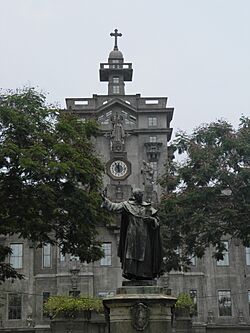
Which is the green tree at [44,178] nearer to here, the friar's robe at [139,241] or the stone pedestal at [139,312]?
the friar's robe at [139,241]

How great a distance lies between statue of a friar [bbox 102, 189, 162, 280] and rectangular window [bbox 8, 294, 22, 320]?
3501 cm

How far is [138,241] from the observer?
13.7 metres

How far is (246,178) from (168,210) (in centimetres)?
364

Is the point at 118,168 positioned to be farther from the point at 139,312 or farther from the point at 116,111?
the point at 139,312

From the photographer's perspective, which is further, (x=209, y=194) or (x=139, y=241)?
(x=209, y=194)

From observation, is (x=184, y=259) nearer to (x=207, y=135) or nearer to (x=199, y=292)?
(x=207, y=135)

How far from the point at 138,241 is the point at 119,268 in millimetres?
34094

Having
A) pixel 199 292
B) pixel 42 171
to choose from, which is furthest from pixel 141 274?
pixel 199 292

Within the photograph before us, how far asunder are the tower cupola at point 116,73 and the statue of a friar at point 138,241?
3922 cm

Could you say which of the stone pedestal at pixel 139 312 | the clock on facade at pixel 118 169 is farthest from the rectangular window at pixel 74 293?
the stone pedestal at pixel 139 312

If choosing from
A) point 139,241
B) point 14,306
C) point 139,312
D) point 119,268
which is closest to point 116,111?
point 119,268

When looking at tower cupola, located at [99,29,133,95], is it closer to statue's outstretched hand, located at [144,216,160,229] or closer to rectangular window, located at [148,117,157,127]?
rectangular window, located at [148,117,157,127]

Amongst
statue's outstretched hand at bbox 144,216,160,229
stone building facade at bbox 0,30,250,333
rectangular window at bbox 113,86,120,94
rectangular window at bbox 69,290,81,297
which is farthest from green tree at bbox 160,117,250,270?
rectangular window at bbox 113,86,120,94

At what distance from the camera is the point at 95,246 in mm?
23375
